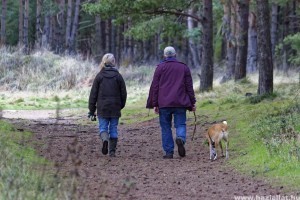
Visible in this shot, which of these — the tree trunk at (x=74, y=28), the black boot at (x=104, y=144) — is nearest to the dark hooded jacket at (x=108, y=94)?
the black boot at (x=104, y=144)

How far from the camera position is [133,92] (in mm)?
28422

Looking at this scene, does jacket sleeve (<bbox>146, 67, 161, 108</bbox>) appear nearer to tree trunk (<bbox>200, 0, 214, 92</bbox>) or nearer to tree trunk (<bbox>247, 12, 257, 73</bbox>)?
tree trunk (<bbox>200, 0, 214, 92</bbox>)

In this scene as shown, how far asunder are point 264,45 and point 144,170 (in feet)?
27.6

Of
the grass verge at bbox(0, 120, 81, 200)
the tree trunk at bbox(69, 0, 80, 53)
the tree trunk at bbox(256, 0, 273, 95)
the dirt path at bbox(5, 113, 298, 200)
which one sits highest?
the tree trunk at bbox(69, 0, 80, 53)

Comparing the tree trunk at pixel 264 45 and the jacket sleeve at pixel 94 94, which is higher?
the tree trunk at pixel 264 45

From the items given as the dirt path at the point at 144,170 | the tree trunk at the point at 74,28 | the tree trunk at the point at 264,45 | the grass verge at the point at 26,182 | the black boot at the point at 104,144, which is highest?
the tree trunk at the point at 74,28

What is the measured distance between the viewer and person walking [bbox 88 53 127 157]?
1181 centimetres

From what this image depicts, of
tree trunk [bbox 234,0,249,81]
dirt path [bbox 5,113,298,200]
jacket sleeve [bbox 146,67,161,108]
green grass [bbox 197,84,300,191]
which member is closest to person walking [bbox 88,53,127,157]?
dirt path [bbox 5,113,298,200]

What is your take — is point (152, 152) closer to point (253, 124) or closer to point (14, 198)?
point (253, 124)

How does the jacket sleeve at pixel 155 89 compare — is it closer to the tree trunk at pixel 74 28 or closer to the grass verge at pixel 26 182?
the grass verge at pixel 26 182

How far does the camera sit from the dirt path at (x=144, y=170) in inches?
302

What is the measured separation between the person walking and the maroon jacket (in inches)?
24.1

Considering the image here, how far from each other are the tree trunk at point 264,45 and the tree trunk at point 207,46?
5.50m

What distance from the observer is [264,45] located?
17.4 meters
